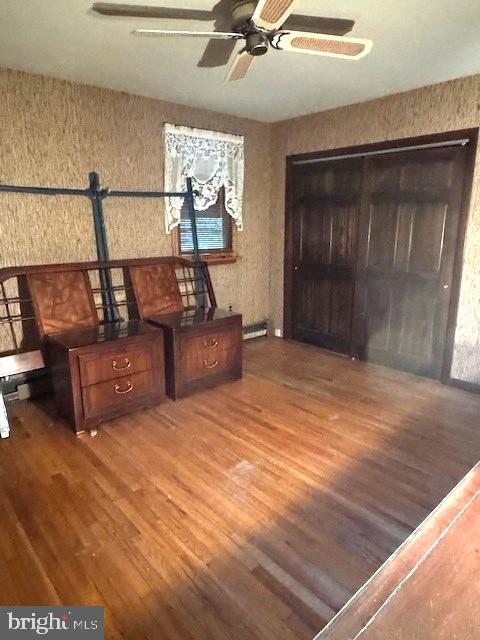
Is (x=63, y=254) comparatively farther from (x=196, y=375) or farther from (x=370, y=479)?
(x=370, y=479)

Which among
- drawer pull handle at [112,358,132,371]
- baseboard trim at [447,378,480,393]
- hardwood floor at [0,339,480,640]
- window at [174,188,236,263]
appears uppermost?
window at [174,188,236,263]

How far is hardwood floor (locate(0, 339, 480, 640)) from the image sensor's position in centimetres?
142

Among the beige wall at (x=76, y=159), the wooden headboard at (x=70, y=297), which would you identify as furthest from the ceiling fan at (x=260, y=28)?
the wooden headboard at (x=70, y=297)

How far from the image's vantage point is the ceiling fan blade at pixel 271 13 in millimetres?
1446

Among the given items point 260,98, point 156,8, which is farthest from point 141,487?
point 260,98

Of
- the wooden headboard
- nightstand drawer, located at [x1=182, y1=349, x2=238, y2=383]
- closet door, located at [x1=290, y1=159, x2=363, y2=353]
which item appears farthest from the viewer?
closet door, located at [x1=290, y1=159, x2=363, y2=353]

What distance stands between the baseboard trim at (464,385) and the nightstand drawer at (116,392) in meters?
2.41

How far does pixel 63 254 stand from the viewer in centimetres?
305

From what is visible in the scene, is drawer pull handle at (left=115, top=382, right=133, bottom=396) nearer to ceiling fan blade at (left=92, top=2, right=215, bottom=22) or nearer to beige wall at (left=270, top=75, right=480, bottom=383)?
ceiling fan blade at (left=92, top=2, right=215, bottom=22)

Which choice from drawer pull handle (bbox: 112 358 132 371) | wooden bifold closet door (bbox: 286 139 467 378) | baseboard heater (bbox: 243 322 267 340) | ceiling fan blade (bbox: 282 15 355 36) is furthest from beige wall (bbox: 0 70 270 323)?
ceiling fan blade (bbox: 282 15 355 36)

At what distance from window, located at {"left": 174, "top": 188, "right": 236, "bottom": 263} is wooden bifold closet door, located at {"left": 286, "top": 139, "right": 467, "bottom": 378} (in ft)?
2.25

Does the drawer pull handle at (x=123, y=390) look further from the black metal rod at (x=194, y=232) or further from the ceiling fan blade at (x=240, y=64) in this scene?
the ceiling fan blade at (x=240, y=64)

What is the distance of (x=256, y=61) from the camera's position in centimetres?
251

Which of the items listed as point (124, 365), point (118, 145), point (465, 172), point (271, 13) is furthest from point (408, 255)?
point (118, 145)
